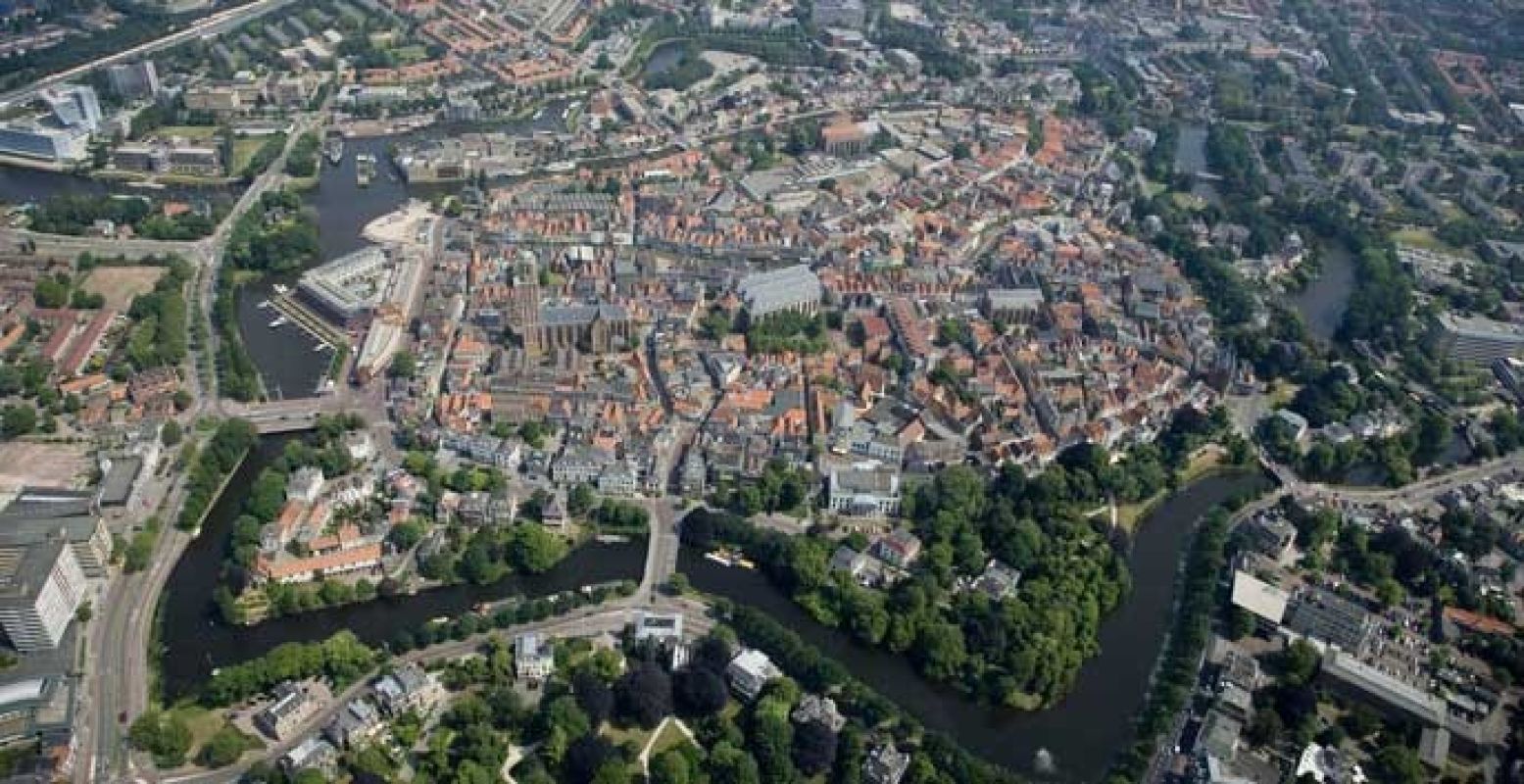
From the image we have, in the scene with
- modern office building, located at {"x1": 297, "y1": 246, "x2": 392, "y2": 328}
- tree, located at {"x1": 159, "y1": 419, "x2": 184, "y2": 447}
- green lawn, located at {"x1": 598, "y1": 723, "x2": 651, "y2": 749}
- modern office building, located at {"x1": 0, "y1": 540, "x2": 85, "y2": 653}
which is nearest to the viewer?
green lawn, located at {"x1": 598, "y1": 723, "x2": 651, "y2": 749}

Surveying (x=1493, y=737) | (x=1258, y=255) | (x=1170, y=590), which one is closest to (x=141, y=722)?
(x=1170, y=590)

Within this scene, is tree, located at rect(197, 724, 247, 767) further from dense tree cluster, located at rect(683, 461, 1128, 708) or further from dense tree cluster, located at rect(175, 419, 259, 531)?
dense tree cluster, located at rect(683, 461, 1128, 708)

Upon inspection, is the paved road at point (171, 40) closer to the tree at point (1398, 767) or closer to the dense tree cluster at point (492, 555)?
the dense tree cluster at point (492, 555)

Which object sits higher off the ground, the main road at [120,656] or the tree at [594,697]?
the main road at [120,656]

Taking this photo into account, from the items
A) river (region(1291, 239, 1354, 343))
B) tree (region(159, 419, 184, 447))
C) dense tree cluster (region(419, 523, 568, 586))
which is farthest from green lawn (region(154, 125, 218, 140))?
river (region(1291, 239, 1354, 343))

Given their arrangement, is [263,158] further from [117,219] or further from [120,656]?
[120,656]

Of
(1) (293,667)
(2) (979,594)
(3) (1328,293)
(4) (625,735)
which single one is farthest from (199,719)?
(3) (1328,293)

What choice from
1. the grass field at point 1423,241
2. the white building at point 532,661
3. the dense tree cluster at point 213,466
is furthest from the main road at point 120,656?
the grass field at point 1423,241
